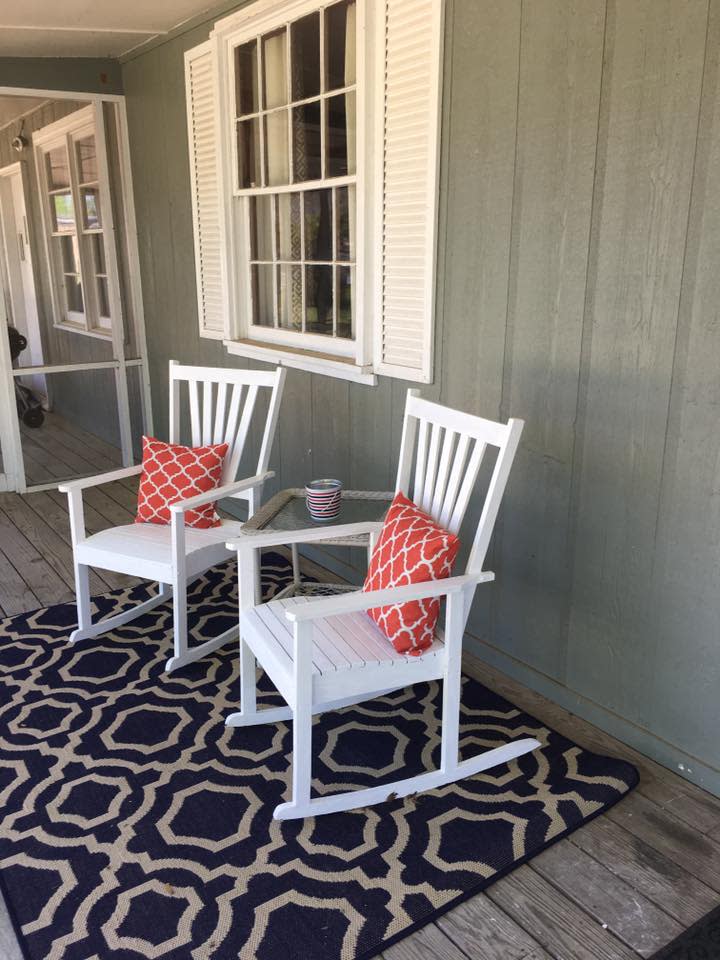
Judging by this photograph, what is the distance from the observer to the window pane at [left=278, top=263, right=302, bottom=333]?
11.9ft

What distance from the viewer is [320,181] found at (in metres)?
3.26

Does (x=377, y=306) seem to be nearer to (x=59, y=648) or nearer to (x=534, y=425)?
(x=534, y=425)

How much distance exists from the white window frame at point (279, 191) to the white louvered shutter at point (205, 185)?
0.23 ft

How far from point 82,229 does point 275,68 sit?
1986 millimetres

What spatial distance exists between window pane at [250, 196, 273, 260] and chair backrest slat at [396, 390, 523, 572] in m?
1.63

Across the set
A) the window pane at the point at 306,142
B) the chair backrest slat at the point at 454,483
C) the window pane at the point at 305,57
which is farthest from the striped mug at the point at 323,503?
the window pane at the point at 305,57

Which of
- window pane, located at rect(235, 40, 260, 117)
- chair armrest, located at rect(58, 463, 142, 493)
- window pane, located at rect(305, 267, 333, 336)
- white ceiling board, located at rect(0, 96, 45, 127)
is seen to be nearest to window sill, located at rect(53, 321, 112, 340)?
white ceiling board, located at rect(0, 96, 45, 127)

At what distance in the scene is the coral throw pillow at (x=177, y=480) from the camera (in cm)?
296

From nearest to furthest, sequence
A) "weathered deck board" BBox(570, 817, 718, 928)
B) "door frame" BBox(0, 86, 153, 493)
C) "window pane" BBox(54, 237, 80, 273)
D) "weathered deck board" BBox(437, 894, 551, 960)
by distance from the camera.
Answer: "weathered deck board" BBox(437, 894, 551, 960)
"weathered deck board" BBox(570, 817, 718, 928)
"door frame" BBox(0, 86, 153, 493)
"window pane" BBox(54, 237, 80, 273)

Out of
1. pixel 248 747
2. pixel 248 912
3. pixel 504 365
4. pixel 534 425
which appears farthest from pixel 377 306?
pixel 248 912

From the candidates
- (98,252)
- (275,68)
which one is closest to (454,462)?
(275,68)

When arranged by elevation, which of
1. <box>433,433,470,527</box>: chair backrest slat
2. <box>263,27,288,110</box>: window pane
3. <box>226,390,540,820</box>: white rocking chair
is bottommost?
<box>226,390,540,820</box>: white rocking chair

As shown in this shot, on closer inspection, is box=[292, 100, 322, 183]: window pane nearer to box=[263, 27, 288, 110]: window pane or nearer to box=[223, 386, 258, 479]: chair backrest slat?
box=[263, 27, 288, 110]: window pane

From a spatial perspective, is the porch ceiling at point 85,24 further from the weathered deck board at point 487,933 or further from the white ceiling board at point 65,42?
the weathered deck board at point 487,933
